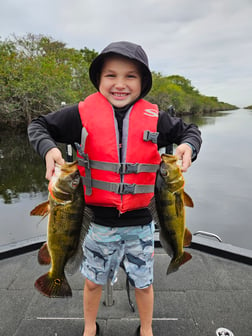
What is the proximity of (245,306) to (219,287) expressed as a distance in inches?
13.4

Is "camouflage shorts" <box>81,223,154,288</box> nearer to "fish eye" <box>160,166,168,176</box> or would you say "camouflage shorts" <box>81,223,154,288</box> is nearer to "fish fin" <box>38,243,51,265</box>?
"fish fin" <box>38,243,51,265</box>

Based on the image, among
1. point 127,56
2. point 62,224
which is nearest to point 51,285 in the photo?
point 62,224

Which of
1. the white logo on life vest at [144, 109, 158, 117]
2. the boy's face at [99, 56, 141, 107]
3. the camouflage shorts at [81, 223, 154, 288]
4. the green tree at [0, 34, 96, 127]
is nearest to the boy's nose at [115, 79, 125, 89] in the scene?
the boy's face at [99, 56, 141, 107]

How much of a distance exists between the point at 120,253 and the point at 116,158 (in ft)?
2.45

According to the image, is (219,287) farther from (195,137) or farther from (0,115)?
(0,115)

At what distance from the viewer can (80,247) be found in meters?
1.82

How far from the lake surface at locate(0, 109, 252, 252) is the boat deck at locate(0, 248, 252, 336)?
33.8 inches

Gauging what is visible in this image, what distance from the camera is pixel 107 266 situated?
2035mm

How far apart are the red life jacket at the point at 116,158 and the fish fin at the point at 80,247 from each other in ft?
0.83

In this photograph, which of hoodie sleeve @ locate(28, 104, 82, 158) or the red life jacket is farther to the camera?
the red life jacket

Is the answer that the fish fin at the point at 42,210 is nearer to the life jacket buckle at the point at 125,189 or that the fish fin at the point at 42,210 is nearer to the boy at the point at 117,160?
the boy at the point at 117,160

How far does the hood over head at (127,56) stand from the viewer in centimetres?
188

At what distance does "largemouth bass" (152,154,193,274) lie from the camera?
66.9 inches

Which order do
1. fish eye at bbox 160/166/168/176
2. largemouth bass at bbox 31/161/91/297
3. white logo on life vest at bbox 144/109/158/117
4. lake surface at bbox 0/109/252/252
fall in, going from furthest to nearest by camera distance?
lake surface at bbox 0/109/252/252
white logo on life vest at bbox 144/109/158/117
fish eye at bbox 160/166/168/176
largemouth bass at bbox 31/161/91/297
